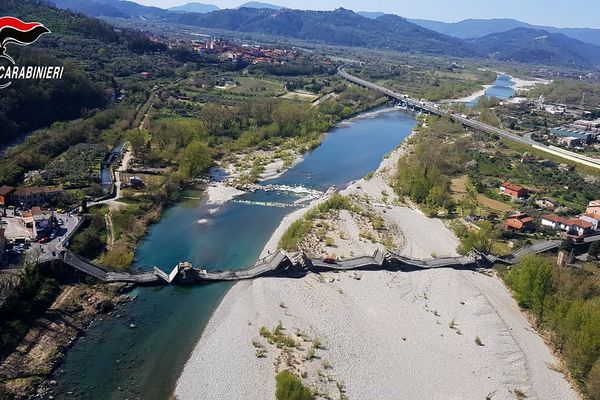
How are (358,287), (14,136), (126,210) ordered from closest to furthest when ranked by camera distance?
(358,287) < (126,210) < (14,136)

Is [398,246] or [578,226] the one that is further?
[578,226]

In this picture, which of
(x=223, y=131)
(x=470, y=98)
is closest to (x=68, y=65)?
(x=223, y=131)

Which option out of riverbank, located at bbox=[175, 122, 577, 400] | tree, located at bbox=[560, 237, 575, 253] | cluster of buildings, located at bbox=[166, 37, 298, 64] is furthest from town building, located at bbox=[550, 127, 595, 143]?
cluster of buildings, located at bbox=[166, 37, 298, 64]

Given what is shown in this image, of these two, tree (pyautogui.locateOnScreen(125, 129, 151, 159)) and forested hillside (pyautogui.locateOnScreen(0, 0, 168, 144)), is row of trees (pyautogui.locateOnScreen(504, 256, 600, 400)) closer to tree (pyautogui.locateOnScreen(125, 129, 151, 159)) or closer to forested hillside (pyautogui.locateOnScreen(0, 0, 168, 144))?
tree (pyautogui.locateOnScreen(125, 129, 151, 159))

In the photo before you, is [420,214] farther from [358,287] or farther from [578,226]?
[358,287]

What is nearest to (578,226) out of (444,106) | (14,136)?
(14,136)

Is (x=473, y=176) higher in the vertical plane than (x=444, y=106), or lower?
lower
